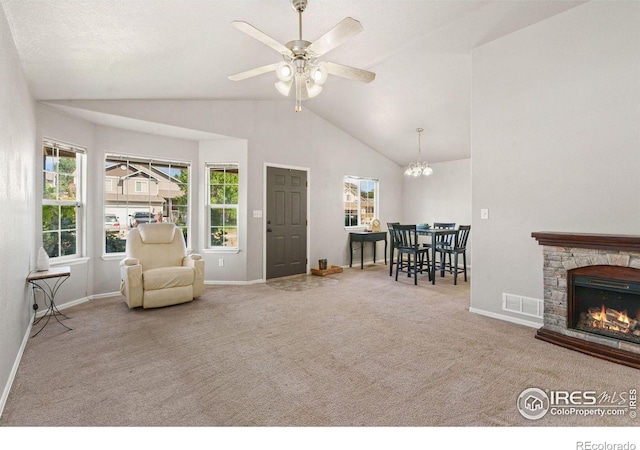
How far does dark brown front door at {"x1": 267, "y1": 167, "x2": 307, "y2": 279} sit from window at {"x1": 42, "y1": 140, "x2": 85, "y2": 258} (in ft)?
8.96

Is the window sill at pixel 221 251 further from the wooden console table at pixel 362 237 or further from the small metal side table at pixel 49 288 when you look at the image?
the wooden console table at pixel 362 237

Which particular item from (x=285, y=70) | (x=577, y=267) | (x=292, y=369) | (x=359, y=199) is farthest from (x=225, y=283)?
(x=577, y=267)

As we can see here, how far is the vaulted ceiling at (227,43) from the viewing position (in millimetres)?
2400

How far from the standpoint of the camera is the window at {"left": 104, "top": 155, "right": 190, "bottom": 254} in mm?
4676

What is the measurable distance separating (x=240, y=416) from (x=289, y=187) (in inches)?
177

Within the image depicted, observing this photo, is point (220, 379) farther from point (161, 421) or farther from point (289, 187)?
point (289, 187)

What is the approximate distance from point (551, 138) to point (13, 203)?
4720 mm

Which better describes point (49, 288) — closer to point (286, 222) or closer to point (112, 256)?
point (112, 256)

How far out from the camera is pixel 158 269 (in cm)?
404

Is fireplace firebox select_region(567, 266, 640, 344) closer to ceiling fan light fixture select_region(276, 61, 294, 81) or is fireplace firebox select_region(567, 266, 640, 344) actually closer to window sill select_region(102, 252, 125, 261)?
ceiling fan light fixture select_region(276, 61, 294, 81)

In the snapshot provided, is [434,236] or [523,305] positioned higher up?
[434,236]

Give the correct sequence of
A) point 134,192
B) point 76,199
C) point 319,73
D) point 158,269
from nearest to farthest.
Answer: point 319,73
point 158,269
point 76,199
point 134,192

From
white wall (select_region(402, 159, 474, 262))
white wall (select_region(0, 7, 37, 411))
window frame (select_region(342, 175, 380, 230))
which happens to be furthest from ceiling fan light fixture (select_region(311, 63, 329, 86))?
white wall (select_region(402, 159, 474, 262))

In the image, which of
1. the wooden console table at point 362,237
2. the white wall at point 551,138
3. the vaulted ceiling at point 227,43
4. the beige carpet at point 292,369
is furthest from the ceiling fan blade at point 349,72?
the wooden console table at point 362,237
